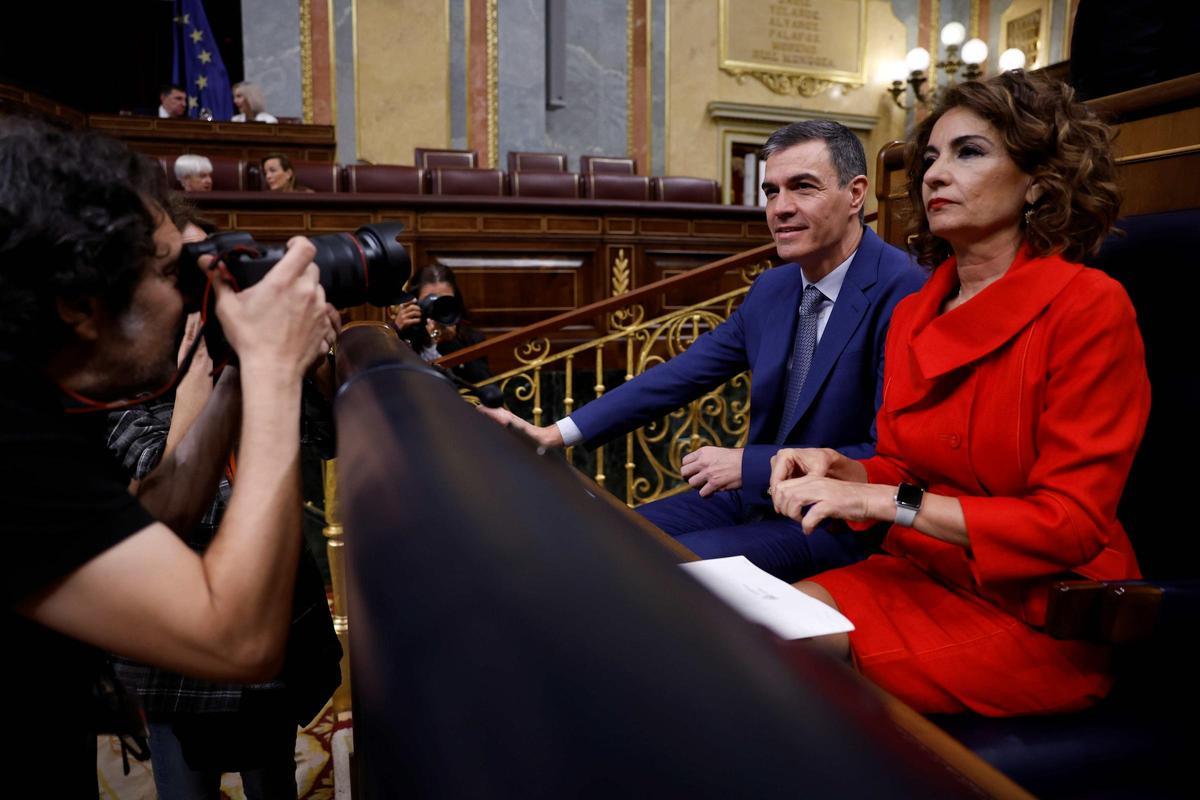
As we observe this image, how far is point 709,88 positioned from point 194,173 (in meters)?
5.92

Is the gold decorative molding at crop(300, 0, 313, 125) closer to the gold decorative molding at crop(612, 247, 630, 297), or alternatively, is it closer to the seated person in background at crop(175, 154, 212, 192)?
the seated person in background at crop(175, 154, 212, 192)

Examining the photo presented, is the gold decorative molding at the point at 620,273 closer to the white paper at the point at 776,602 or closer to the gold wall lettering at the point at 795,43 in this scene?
the white paper at the point at 776,602

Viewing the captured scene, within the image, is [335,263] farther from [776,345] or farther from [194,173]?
[194,173]

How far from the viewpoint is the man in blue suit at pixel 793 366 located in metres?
1.62

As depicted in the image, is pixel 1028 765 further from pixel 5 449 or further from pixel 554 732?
pixel 5 449

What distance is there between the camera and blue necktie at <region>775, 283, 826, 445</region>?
1787 mm

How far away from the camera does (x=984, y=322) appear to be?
116cm

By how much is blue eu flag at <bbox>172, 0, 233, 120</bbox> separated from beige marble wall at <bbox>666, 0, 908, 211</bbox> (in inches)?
178

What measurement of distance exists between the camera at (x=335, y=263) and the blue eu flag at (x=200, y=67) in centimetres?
829

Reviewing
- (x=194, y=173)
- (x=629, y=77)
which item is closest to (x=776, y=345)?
(x=194, y=173)

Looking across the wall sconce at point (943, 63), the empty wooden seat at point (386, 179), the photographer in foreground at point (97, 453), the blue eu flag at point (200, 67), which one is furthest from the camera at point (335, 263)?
the wall sconce at point (943, 63)

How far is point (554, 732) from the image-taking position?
0.74 feet

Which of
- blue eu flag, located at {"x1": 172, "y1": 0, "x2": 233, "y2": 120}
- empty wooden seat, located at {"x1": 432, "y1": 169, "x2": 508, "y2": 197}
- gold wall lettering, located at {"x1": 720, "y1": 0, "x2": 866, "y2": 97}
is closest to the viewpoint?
empty wooden seat, located at {"x1": 432, "y1": 169, "x2": 508, "y2": 197}

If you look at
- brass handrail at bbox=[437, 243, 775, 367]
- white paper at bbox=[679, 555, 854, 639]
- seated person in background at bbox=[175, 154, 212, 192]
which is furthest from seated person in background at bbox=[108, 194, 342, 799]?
seated person in background at bbox=[175, 154, 212, 192]
